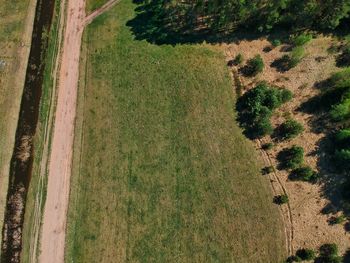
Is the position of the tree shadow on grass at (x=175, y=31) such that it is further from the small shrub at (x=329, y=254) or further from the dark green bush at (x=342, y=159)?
the small shrub at (x=329, y=254)

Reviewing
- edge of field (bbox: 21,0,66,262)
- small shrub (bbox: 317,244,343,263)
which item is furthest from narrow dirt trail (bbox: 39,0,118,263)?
small shrub (bbox: 317,244,343,263)

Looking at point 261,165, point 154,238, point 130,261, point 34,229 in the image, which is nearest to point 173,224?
point 154,238

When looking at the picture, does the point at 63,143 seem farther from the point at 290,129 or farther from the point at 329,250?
the point at 329,250

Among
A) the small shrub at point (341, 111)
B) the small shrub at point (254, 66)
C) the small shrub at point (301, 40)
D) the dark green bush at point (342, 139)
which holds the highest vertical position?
the small shrub at point (301, 40)

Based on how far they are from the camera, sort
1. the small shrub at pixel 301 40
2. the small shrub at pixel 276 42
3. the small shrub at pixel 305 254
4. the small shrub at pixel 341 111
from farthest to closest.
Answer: the small shrub at pixel 276 42, the small shrub at pixel 301 40, the small shrub at pixel 341 111, the small shrub at pixel 305 254

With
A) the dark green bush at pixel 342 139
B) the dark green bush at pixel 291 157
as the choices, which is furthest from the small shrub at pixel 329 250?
the dark green bush at pixel 342 139

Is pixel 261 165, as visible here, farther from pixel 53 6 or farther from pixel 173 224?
pixel 53 6
